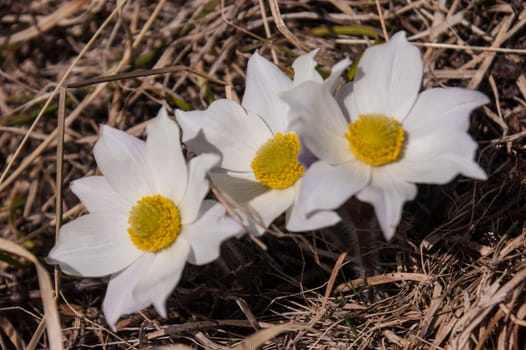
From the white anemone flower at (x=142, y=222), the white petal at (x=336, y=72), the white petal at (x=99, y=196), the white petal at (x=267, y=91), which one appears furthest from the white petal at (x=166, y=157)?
the white petal at (x=336, y=72)

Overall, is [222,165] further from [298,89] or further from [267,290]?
[267,290]

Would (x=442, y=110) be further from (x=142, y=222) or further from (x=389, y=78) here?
(x=142, y=222)

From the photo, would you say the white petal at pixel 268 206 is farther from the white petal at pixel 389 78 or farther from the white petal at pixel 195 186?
the white petal at pixel 389 78

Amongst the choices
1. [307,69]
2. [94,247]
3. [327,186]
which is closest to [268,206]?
[327,186]

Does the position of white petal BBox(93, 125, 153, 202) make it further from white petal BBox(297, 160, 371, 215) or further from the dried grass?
white petal BBox(297, 160, 371, 215)

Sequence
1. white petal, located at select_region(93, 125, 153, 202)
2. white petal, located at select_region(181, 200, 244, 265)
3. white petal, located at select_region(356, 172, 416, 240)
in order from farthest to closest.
→ white petal, located at select_region(93, 125, 153, 202) → white petal, located at select_region(181, 200, 244, 265) → white petal, located at select_region(356, 172, 416, 240)

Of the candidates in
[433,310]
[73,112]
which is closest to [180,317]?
[433,310]

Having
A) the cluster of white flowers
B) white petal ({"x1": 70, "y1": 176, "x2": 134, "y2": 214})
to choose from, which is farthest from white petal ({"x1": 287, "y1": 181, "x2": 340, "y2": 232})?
white petal ({"x1": 70, "y1": 176, "x2": 134, "y2": 214})
